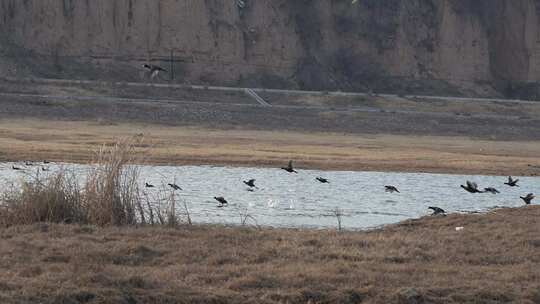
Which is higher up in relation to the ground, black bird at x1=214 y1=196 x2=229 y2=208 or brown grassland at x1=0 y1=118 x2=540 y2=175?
brown grassland at x1=0 y1=118 x2=540 y2=175

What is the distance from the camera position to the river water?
18.9m

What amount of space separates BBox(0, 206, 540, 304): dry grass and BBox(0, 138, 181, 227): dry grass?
65cm

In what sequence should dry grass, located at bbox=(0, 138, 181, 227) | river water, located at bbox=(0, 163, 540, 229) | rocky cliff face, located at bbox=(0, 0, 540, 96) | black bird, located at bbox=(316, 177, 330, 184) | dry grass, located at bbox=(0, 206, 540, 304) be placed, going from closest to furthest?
dry grass, located at bbox=(0, 206, 540, 304) → dry grass, located at bbox=(0, 138, 181, 227) → river water, located at bbox=(0, 163, 540, 229) → black bird, located at bbox=(316, 177, 330, 184) → rocky cliff face, located at bbox=(0, 0, 540, 96)

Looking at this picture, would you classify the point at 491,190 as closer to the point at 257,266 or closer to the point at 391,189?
the point at 391,189

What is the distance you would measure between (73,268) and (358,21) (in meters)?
50.1

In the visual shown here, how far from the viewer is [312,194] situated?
23281 millimetres

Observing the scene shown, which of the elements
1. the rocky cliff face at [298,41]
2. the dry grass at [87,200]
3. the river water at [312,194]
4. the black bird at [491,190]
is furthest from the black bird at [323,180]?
the rocky cliff face at [298,41]

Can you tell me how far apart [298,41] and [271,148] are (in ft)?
79.8

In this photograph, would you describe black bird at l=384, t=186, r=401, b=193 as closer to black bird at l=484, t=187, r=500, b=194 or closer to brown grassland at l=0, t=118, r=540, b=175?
black bird at l=484, t=187, r=500, b=194

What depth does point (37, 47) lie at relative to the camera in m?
51.2

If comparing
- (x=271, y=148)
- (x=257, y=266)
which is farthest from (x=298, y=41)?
(x=257, y=266)

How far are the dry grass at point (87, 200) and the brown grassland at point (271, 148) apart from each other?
39.9 feet

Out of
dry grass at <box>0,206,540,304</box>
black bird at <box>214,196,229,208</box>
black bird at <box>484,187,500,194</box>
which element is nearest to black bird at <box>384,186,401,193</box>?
black bird at <box>484,187,500,194</box>

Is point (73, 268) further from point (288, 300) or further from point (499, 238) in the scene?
point (499, 238)
